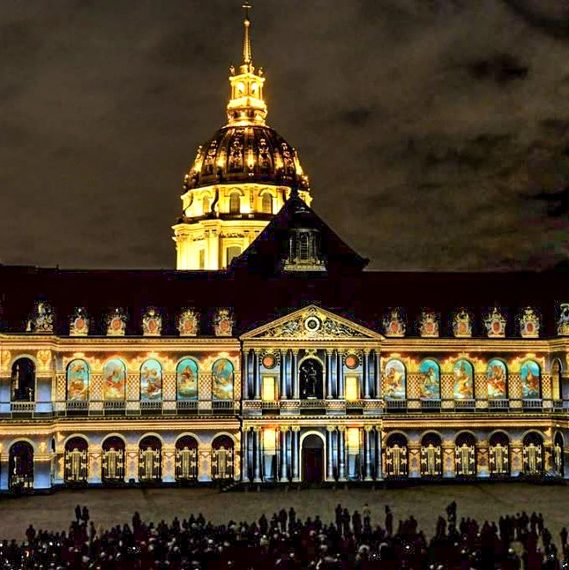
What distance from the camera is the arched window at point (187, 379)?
6322 cm

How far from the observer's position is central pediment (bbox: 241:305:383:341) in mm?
62531

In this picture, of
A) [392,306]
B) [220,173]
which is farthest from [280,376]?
[220,173]

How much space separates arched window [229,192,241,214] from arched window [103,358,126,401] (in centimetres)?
3922

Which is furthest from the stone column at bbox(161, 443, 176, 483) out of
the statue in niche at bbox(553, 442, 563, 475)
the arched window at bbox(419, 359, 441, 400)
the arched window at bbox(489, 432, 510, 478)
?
the statue in niche at bbox(553, 442, 563, 475)

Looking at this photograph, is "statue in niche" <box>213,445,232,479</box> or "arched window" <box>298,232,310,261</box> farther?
"arched window" <box>298,232,310,261</box>

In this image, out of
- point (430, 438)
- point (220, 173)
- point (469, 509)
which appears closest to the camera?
point (469, 509)

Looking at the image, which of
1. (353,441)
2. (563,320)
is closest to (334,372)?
(353,441)

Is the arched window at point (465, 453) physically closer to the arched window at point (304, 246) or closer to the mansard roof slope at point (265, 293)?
the mansard roof slope at point (265, 293)

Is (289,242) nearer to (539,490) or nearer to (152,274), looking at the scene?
(152,274)

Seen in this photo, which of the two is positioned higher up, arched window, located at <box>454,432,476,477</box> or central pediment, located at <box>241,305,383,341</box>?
central pediment, located at <box>241,305,383,341</box>

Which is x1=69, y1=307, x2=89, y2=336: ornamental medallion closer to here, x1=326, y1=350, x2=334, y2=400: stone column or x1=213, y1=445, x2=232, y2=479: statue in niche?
x1=213, y1=445, x2=232, y2=479: statue in niche

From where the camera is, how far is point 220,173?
336ft

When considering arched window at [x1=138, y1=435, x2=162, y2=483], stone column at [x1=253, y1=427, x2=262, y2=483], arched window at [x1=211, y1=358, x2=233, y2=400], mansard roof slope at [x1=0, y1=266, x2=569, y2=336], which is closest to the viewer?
stone column at [x1=253, y1=427, x2=262, y2=483]

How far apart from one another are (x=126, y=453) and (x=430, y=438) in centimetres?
1843
